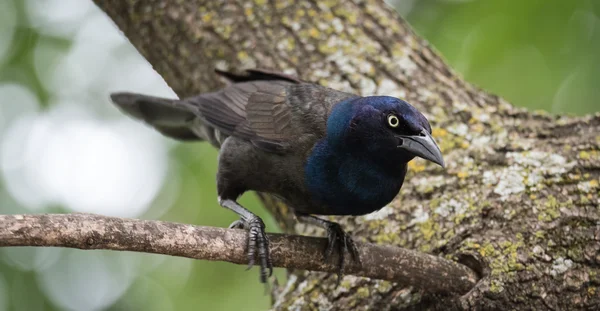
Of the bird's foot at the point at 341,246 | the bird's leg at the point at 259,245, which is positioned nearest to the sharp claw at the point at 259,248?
the bird's leg at the point at 259,245

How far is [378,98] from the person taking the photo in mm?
3445

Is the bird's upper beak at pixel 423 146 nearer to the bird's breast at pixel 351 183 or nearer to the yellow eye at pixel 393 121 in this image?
the yellow eye at pixel 393 121

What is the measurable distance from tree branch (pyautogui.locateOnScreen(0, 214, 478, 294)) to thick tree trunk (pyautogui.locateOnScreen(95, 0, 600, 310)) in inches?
8.5

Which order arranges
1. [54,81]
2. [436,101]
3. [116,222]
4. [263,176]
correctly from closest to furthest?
[116,222] < [263,176] < [436,101] < [54,81]

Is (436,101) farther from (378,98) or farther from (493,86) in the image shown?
(493,86)

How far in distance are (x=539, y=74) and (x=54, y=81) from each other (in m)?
5.42

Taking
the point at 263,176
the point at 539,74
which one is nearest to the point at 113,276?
the point at 263,176

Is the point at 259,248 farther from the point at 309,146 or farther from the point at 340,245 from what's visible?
the point at 309,146

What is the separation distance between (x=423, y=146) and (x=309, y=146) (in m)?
0.70

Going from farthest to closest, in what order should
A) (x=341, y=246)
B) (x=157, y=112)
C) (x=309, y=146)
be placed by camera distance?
(x=157, y=112) < (x=309, y=146) < (x=341, y=246)

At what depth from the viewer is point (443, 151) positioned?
422 cm

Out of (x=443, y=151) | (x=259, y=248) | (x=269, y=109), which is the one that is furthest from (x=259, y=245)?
(x=443, y=151)

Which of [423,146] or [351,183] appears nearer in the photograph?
[423,146]

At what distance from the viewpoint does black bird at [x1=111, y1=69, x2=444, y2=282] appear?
3361 mm
